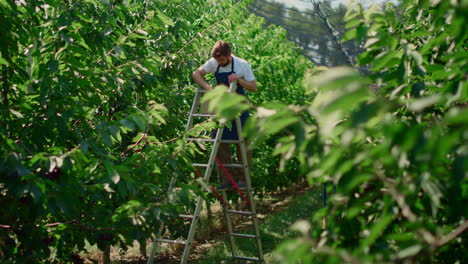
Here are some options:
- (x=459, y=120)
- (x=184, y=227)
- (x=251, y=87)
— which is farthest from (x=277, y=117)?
(x=184, y=227)

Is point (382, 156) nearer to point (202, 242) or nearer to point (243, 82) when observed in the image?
point (243, 82)

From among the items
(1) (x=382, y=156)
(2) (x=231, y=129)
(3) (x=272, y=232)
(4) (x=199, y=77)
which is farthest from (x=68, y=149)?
(3) (x=272, y=232)

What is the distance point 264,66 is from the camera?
8453mm

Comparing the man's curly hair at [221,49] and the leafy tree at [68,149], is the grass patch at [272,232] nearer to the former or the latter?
the man's curly hair at [221,49]

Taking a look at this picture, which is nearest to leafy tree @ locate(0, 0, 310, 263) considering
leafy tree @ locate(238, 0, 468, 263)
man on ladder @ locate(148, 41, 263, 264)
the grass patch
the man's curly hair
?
the man's curly hair

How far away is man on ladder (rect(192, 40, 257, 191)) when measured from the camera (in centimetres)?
509

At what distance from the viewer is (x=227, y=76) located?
208 inches

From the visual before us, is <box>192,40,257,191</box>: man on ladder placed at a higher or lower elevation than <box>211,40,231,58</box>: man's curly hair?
lower

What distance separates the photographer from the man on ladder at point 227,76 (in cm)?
509

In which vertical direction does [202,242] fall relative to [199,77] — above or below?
below

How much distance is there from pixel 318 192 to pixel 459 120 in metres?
11.5

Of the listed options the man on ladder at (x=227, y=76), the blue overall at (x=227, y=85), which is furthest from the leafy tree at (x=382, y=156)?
A: the blue overall at (x=227, y=85)

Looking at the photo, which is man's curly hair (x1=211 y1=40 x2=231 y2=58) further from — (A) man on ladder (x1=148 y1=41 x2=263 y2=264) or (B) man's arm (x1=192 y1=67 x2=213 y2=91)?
(B) man's arm (x1=192 y1=67 x2=213 y2=91)

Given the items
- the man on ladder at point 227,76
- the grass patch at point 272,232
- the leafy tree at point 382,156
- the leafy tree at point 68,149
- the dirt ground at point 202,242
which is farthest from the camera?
the dirt ground at point 202,242
